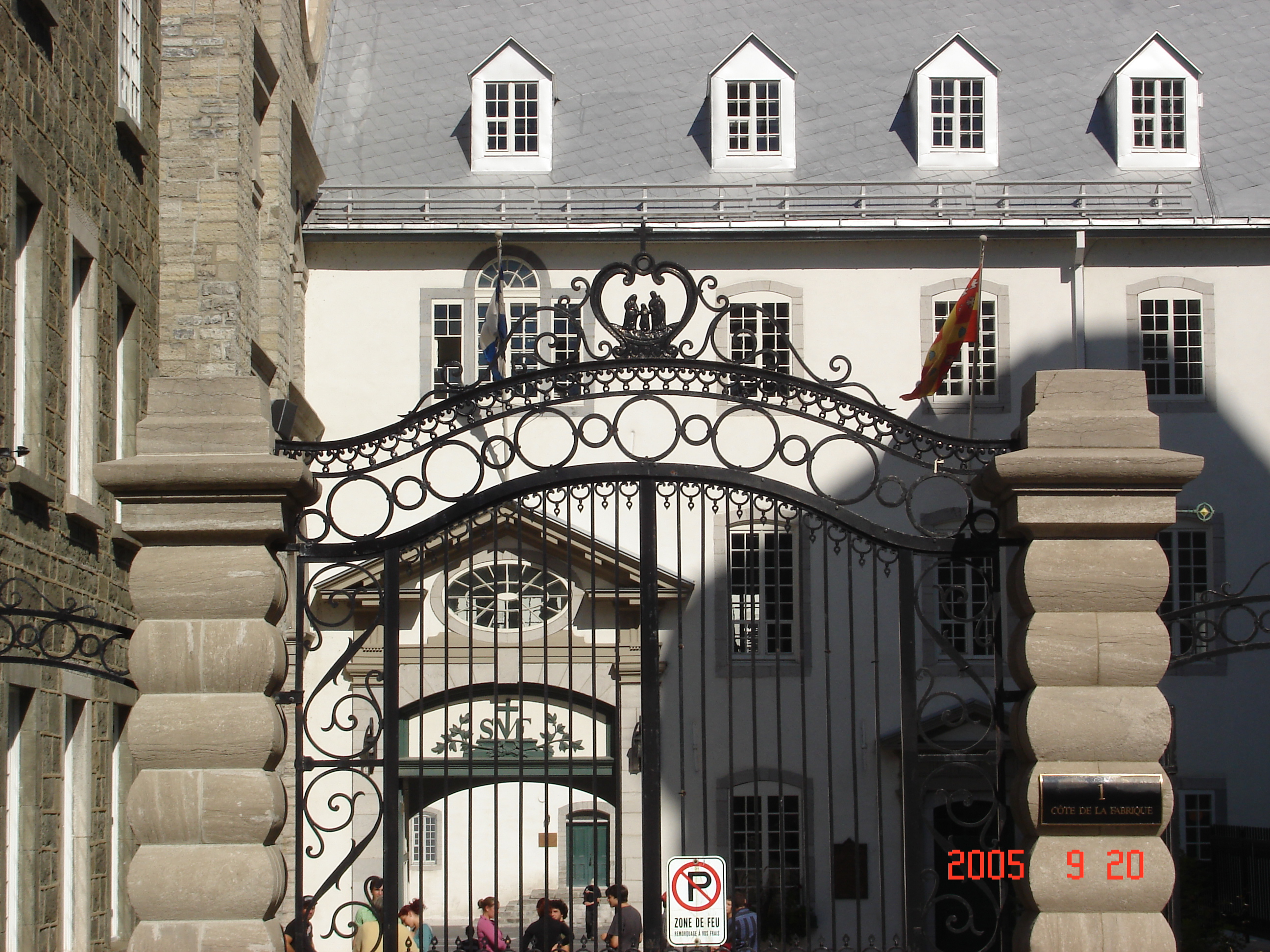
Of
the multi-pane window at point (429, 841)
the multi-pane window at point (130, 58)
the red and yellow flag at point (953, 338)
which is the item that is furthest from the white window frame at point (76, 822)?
the multi-pane window at point (429, 841)

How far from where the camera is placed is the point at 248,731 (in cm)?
755

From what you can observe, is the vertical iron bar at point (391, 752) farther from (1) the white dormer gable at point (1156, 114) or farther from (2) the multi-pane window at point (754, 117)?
(1) the white dormer gable at point (1156, 114)

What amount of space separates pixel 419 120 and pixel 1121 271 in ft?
32.6

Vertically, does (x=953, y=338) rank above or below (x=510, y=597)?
above

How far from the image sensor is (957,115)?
23250 millimetres

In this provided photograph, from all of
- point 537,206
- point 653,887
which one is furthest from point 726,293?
point 653,887

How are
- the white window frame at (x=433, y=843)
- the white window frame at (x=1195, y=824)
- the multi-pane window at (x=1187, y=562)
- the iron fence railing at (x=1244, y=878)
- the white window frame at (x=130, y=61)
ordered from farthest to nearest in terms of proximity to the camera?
the white window frame at (x=433, y=843), the multi-pane window at (x=1187, y=562), the white window frame at (x=1195, y=824), the iron fence railing at (x=1244, y=878), the white window frame at (x=130, y=61)

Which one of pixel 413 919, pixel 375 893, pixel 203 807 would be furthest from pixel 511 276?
pixel 203 807

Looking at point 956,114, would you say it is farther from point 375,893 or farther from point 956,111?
point 375,893

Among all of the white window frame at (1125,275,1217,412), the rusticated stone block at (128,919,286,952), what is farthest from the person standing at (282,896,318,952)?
the white window frame at (1125,275,1217,412)

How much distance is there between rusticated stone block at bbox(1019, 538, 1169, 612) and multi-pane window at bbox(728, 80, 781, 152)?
16259 millimetres

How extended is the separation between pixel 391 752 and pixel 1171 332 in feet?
52.3

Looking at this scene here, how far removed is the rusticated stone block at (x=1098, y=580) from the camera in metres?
7.74

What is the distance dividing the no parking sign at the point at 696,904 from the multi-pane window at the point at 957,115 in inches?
679
